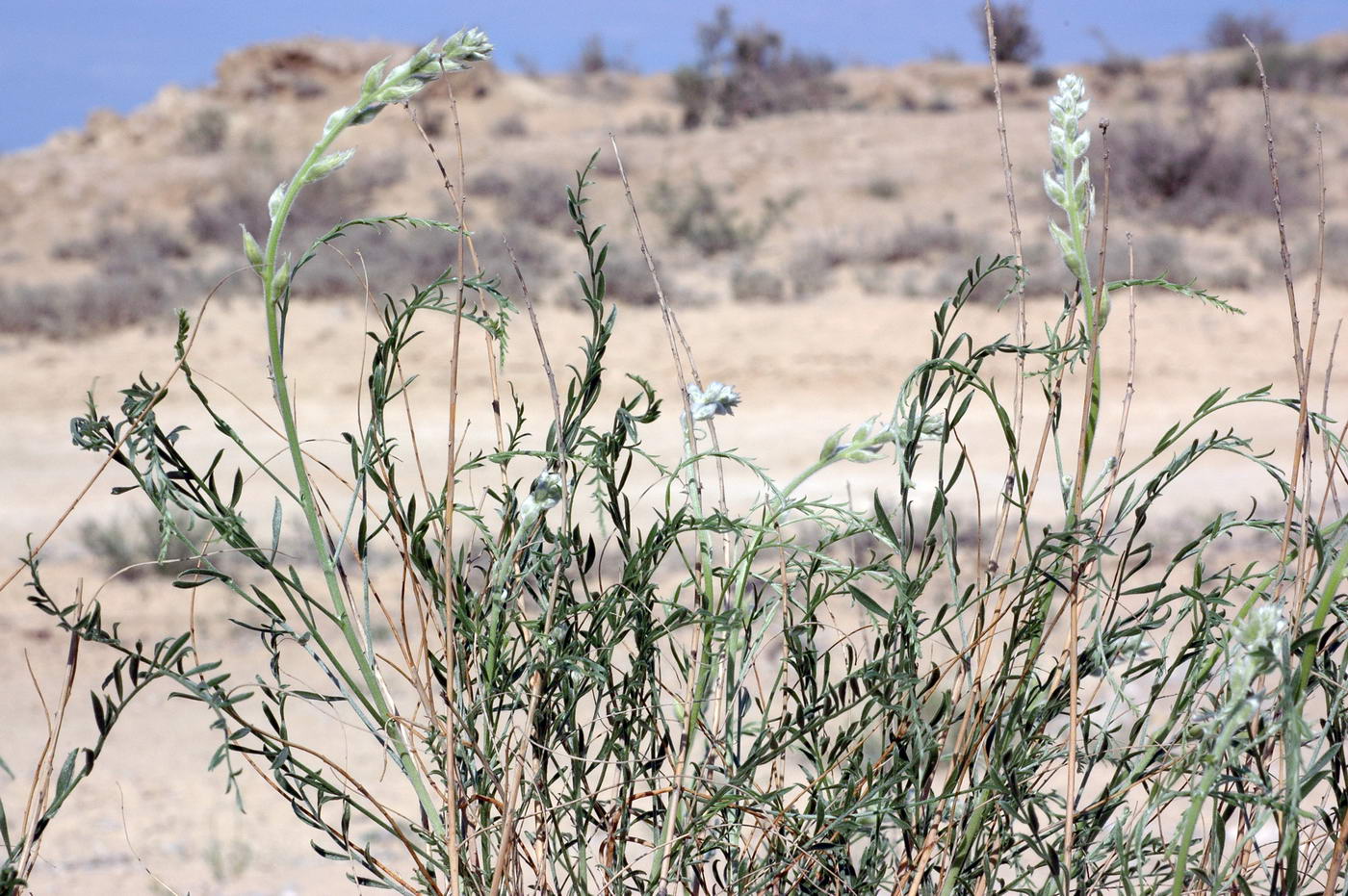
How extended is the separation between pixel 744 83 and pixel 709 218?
11.5 metres

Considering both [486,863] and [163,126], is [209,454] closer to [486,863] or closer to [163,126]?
[486,863]

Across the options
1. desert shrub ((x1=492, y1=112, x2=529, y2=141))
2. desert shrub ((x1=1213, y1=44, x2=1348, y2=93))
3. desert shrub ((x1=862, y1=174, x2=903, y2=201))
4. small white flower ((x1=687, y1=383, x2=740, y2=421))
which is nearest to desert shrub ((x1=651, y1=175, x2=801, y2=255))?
desert shrub ((x1=862, y1=174, x2=903, y2=201))

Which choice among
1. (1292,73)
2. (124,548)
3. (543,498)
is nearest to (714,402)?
(543,498)

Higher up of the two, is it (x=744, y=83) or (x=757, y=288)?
(x=744, y=83)

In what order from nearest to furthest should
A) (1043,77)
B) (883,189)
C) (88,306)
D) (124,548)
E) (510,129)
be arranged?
(124,548)
(88,306)
(883,189)
(510,129)
(1043,77)

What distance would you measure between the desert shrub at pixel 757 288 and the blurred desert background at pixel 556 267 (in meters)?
0.03

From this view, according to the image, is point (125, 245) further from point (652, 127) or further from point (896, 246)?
point (652, 127)

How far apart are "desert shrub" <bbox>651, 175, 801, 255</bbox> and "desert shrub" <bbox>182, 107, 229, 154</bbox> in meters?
12.4

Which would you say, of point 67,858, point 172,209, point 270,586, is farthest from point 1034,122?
point 67,858

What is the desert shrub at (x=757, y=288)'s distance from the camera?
14258 mm

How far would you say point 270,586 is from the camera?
586cm

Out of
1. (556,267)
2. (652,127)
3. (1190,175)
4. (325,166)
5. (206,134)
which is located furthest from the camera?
(652,127)

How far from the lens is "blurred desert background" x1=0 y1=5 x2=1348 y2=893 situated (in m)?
5.18

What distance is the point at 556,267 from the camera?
1572 centimetres
